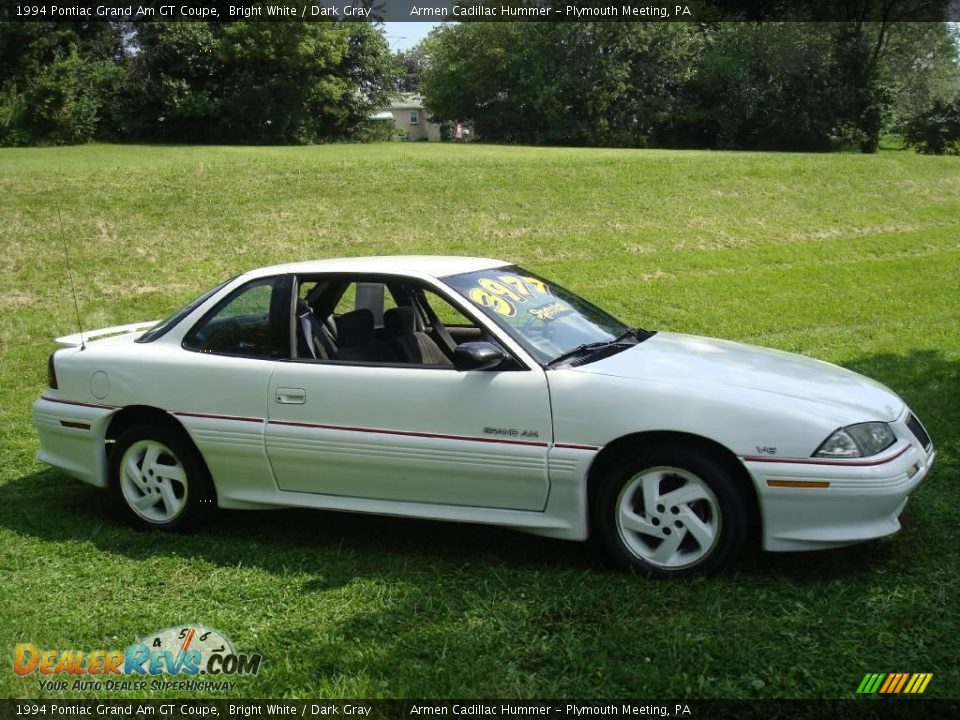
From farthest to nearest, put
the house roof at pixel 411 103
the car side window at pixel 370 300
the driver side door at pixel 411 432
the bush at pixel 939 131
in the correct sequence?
the house roof at pixel 411 103 < the bush at pixel 939 131 < the car side window at pixel 370 300 < the driver side door at pixel 411 432

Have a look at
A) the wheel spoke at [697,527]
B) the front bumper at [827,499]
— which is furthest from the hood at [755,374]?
the wheel spoke at [697,527]

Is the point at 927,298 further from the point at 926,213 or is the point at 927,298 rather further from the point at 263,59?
the point at 263,59

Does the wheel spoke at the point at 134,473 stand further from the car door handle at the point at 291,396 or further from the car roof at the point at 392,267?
the car roof at the point at 392,267

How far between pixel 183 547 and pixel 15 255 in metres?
10.4

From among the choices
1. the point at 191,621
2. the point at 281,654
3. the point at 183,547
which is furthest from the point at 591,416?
the point at 183,547

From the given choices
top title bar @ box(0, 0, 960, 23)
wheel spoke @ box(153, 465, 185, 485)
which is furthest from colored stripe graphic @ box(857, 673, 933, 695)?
top title bar @ box(0, 0, 960, 23)

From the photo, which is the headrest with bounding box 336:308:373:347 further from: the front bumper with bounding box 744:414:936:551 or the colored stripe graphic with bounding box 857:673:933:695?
the colored stripe graphic with bounding box 857:673:933:695

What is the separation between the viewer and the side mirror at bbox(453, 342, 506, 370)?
178 inches

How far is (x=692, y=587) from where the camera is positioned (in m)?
4.18

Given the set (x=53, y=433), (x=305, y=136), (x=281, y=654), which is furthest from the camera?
(x=305, y=136)

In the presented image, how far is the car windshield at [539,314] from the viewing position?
189 inches

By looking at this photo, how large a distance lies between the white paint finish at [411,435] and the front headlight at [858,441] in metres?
1.22

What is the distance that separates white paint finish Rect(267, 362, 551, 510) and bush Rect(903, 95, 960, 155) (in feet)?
122
